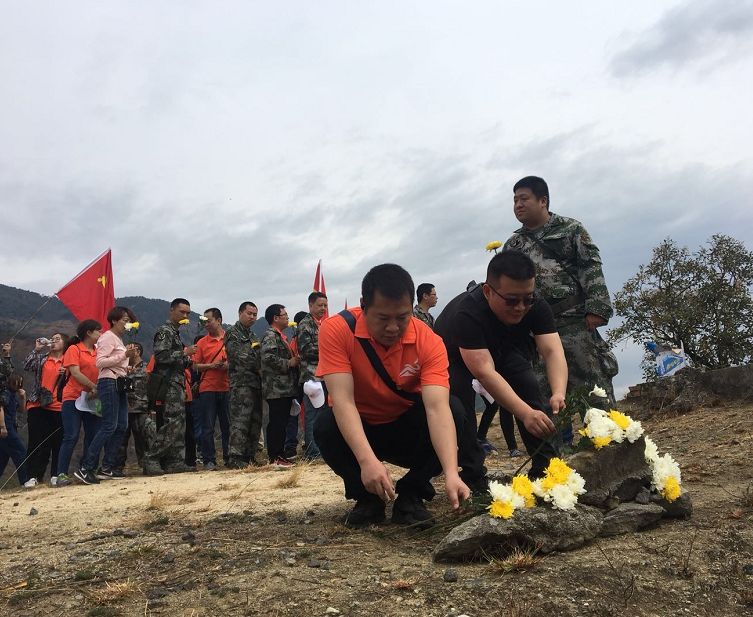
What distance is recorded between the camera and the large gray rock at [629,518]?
271 centimetres

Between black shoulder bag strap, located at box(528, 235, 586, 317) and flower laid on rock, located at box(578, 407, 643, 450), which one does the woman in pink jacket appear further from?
flower laid on rock, located at box(578, 407, 643, 450)

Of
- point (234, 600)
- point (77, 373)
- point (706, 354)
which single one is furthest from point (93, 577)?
point (706, 354)

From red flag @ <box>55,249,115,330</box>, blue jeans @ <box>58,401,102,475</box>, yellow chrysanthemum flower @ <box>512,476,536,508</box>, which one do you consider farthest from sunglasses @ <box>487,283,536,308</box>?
red flag @ <box>55,249,115,330</box>

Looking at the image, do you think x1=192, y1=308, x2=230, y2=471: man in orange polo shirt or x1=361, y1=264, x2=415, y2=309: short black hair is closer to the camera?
x1=361, y1=264, x2=415, y2=309: short black hair

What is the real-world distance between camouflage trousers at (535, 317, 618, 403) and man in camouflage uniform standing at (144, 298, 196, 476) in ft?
15.1

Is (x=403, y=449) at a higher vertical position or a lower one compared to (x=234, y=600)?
higher

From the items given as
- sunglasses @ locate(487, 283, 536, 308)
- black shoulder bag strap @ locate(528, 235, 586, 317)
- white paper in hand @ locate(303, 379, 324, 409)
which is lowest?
white paper in hand @ locate(303, 379, 324, 409)

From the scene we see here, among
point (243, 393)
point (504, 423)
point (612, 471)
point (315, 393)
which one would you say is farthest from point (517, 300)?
point (243, 393)

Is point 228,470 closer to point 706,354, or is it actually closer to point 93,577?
point 93,577

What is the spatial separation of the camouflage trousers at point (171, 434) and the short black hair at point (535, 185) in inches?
189

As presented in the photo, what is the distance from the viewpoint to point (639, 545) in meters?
2.51

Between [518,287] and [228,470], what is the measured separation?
5.05 m

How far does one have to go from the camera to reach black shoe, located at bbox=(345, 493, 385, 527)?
3.33 metres

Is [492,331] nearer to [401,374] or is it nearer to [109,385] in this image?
[401,374]
